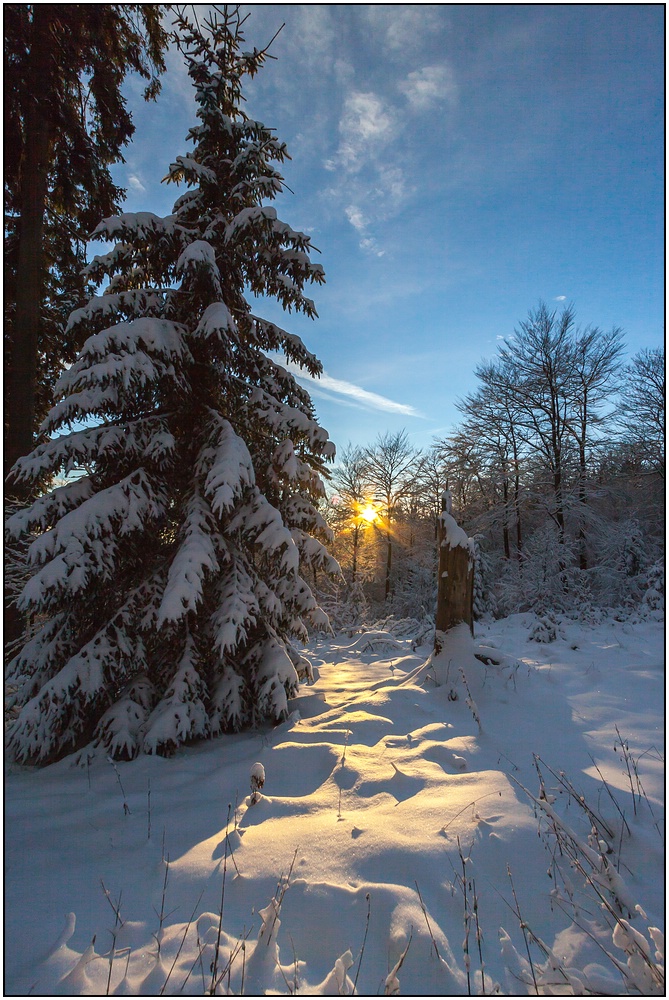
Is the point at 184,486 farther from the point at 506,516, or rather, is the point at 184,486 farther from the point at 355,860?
the point at 506,516

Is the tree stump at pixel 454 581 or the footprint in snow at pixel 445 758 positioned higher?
the tree stump at pixel 454 581

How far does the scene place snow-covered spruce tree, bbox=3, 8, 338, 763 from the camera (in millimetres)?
4082

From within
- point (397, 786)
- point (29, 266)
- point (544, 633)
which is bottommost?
point (397, 786)

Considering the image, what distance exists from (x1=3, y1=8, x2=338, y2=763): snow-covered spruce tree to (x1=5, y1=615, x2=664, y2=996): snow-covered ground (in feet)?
2.03

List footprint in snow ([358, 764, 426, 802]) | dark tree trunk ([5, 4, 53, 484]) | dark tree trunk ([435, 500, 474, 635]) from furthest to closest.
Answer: dark tree trunk ([5, 4, 53, 484])
dark tree trunk ([435, 500, 474, 635])
footprint in snow ([358, 764, 426, 802])

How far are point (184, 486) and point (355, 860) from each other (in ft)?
13.2

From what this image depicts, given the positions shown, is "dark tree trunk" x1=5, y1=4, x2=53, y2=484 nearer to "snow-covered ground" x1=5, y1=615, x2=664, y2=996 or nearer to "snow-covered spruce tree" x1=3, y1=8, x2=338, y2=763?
"snow-covered spruce tree" x1=3, y1=8, x2=338, y2=763

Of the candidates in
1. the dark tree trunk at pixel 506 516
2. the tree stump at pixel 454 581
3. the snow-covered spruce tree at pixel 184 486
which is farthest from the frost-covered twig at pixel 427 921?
the dark tree trunk at pixel 506 516

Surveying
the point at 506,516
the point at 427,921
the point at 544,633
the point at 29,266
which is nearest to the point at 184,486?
the point at 427,921

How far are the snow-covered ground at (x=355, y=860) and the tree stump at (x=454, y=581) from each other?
1.53m

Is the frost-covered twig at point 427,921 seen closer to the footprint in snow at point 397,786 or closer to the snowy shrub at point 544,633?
the footprint in snow at point 397,786

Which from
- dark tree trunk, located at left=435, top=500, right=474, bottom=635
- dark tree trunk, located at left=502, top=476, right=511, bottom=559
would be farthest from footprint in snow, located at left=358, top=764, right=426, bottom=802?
dark tree trunk, located at left=502, top=476, right=511, bottom=559

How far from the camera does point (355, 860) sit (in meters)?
2.46

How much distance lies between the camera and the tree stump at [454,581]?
6.08 metres
